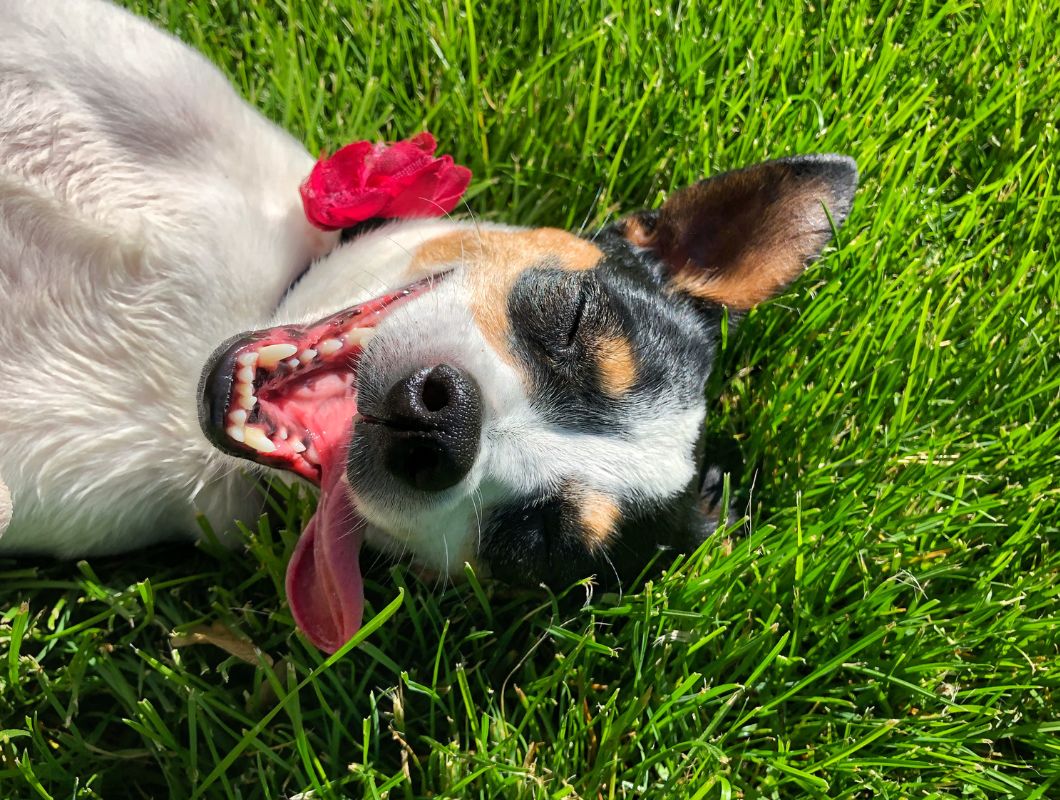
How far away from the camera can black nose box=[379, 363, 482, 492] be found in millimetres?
2146

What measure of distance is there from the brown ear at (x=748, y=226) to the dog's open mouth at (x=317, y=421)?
81 centimetres

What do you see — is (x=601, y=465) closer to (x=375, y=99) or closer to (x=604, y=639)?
(x=604, y=639)

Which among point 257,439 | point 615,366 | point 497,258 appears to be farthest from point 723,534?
point 257,439

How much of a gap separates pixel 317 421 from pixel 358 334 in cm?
26

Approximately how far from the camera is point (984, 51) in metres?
4.01

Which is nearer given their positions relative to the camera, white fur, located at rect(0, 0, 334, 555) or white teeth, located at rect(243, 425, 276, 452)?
white teeth, located at rect(243, 425, 276, 452)

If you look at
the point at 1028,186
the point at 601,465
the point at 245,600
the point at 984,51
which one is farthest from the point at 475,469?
the point at 984,51

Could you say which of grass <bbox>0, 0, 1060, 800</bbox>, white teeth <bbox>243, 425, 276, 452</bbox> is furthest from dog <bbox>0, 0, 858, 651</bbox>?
grass <bbox>0, 0, 1060, 800</bbox>

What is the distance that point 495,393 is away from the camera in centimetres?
230

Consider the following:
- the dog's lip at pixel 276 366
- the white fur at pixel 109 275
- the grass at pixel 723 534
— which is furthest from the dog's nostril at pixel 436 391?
the white fur at pixel 109 275

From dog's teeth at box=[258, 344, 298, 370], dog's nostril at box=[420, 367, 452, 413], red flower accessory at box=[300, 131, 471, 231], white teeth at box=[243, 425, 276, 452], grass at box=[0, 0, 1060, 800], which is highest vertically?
red flower accessory at box=[300, 131, 471, 231]

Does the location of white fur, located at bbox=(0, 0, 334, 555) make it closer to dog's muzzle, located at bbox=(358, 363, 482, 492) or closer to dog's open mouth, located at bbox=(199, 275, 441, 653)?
dog's open mouth, located at bbox=(199, 275, 441, 653)

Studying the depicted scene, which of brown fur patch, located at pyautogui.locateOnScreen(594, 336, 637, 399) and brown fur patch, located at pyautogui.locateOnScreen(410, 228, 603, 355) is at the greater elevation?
brown fur patch, located at pyautogui.locateOnScreen(410, 228, 603, 355)

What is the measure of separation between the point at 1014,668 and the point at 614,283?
174 cm
